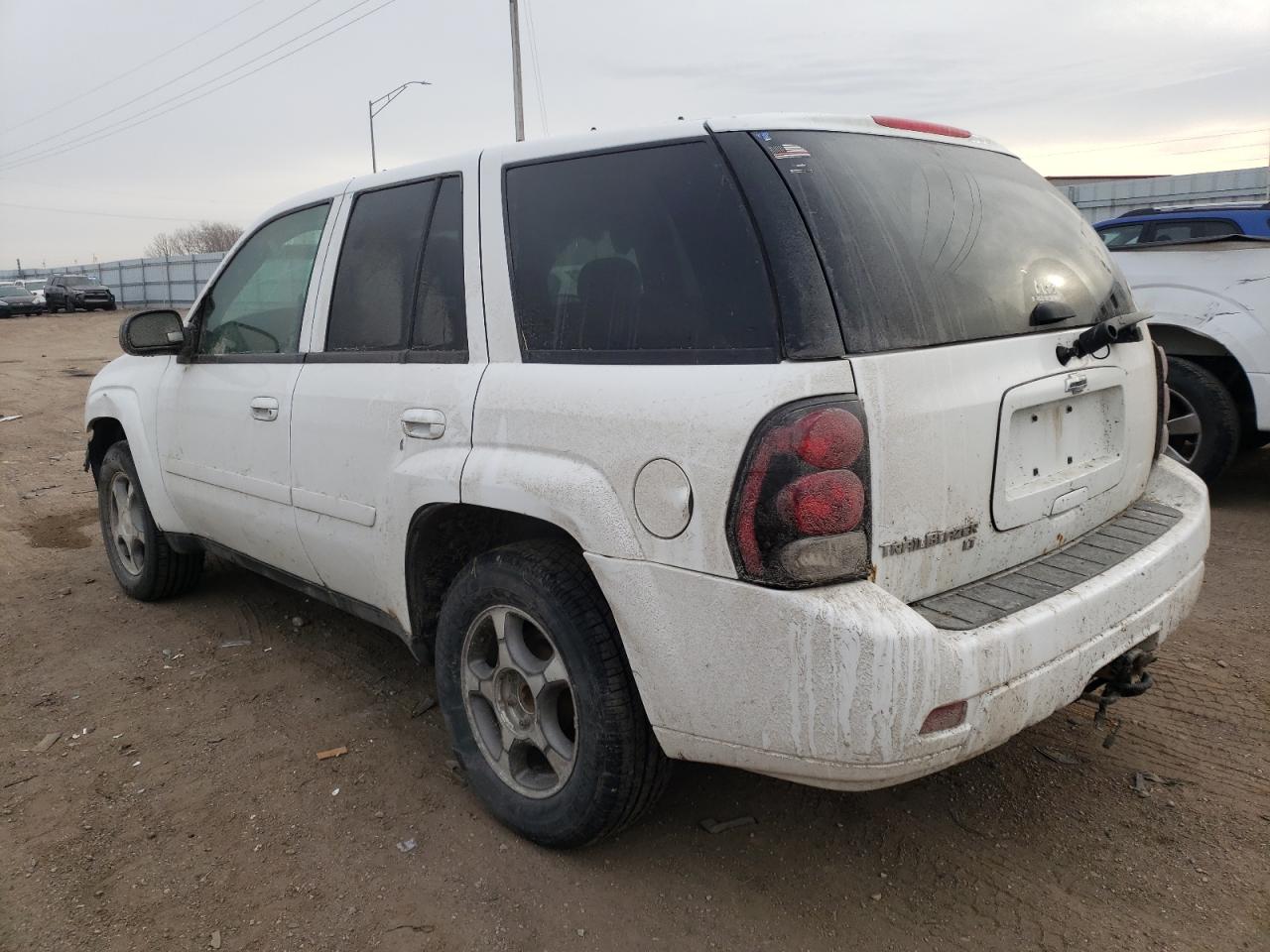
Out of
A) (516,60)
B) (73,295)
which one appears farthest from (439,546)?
(73,295)

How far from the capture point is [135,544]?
490 centimetres

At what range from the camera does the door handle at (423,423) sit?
2781 millimetres

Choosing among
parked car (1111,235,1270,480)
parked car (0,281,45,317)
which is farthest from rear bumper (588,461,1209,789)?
parked car (0,281,45,317)

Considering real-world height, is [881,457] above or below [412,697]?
above

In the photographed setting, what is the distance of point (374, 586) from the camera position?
319 cm

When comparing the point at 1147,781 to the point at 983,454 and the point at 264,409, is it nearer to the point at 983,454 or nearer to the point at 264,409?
the point at 983,454

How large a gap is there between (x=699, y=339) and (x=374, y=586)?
61.7 inches

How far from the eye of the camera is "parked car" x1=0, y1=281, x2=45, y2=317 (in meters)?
32.9

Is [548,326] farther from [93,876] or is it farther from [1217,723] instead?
[1217,723]

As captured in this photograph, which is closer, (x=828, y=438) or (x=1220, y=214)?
(x=828, y=438)

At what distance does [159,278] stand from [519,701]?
147ft

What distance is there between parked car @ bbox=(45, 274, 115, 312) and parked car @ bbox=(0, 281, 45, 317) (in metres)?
0.94

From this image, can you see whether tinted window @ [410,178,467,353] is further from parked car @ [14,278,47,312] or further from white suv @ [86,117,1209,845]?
parked car @ [14,278,47,312]

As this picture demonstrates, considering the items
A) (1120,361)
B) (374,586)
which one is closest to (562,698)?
(374,586)
